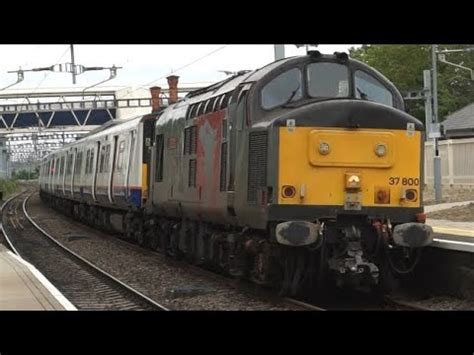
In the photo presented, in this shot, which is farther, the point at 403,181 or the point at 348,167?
the point at 403,181

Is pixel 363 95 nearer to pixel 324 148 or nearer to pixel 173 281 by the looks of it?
pixel 324 148

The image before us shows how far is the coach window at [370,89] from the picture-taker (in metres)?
11.1

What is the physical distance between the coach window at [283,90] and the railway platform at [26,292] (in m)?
3.76

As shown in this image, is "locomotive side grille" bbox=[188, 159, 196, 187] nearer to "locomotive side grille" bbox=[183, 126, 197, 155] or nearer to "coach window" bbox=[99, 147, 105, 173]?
"locomotive side grille" bbox=[183, 126, 197, 155]

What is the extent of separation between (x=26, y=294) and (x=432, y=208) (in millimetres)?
15323

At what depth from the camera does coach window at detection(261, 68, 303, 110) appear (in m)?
10.8

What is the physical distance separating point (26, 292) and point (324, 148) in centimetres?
470

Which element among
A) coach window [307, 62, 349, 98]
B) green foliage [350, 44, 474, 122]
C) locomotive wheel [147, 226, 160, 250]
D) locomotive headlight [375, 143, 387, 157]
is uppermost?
green foliage [350, 44, 474, 122]

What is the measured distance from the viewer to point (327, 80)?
10977 mm

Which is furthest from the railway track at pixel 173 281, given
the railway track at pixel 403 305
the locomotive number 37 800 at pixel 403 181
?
the locomotive number 37 800 at pixel 403 181

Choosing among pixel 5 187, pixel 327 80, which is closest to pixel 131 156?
pixel 327 80

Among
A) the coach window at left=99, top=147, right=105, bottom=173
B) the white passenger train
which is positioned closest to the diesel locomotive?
the white passenger train

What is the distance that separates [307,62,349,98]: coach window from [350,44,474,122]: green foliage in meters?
40.2
